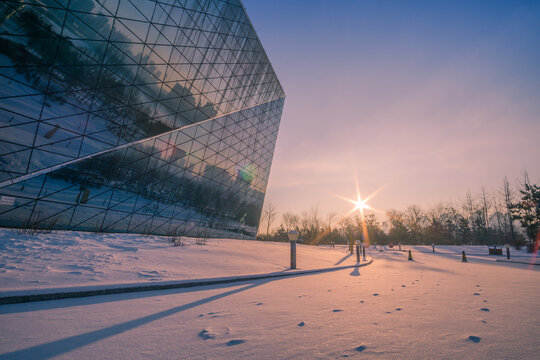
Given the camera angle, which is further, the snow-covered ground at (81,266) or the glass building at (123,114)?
the glass building at (123,114)

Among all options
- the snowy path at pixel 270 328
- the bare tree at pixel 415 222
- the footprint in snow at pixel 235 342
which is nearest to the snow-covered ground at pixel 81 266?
the snowy path at pixel 270 328

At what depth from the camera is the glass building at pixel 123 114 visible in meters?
8.77

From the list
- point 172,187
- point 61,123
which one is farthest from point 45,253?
point 172,187

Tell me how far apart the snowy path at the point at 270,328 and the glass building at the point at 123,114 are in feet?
34.3

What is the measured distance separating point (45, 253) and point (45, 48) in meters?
10.2

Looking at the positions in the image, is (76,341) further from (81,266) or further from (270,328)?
(81,266)

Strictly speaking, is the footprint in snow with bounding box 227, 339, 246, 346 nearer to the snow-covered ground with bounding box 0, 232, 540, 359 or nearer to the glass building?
the snow-covered ground with bounding box 0, 232, 540, 359

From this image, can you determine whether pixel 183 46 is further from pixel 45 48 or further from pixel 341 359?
pixel 341 359

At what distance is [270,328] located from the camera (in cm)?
193

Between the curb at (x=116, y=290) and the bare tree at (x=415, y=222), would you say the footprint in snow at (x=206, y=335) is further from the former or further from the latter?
the bare tree at (x=415, y=222)

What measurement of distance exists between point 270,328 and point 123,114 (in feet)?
48.5

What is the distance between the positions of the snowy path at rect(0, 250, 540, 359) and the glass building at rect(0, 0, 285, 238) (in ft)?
34.3

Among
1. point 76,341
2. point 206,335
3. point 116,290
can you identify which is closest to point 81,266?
point 116,290

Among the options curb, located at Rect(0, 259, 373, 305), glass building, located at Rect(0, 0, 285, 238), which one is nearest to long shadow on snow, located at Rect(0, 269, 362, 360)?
curb, located at Rect(0, 259, 373, 305)
